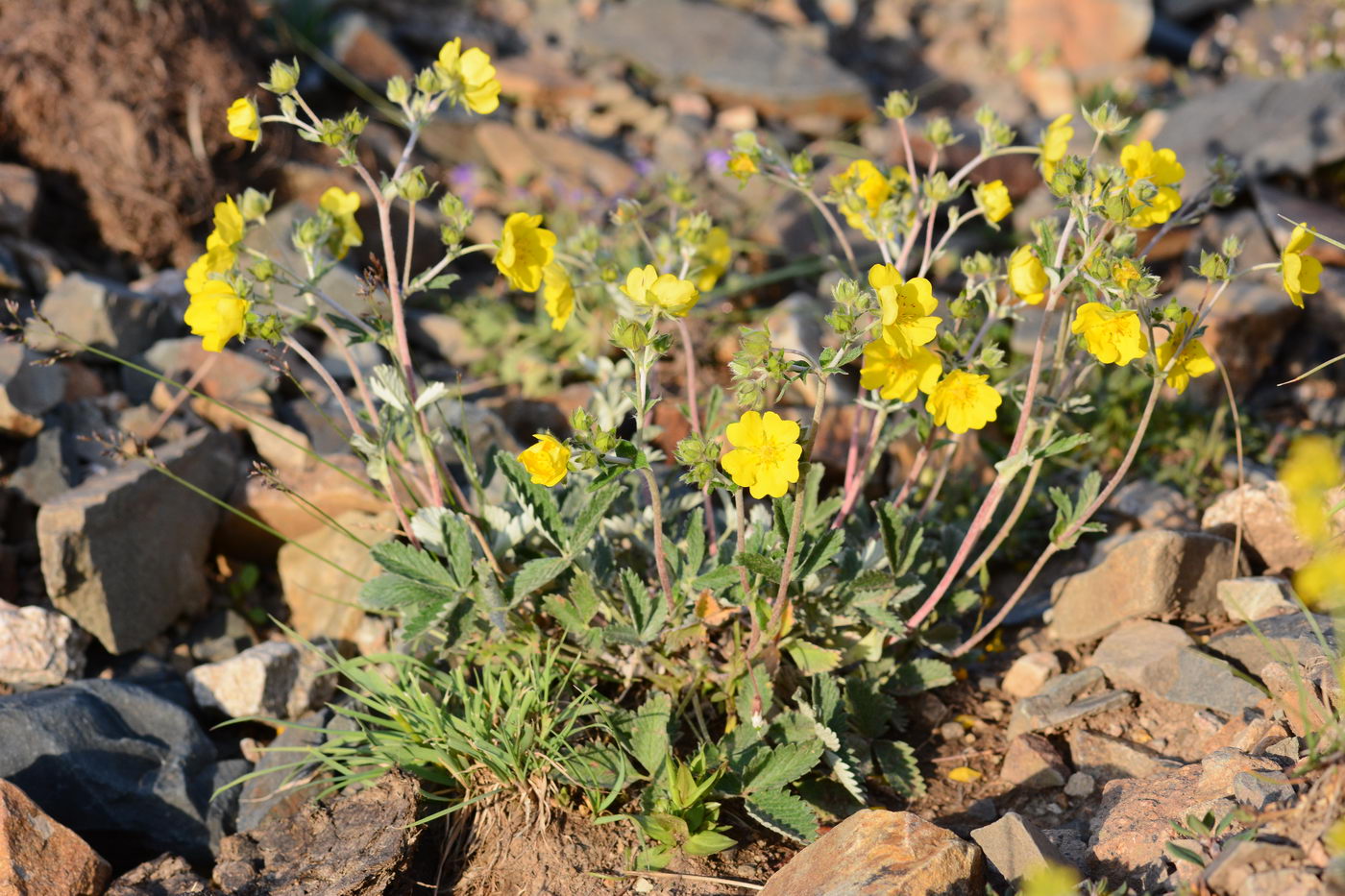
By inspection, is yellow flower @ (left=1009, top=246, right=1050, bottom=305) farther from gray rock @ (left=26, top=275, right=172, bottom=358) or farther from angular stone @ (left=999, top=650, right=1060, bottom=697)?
gray rock @ (left=26, top=275, right=172, bottom=358)

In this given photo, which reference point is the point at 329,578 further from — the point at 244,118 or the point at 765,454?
the point at 765,454

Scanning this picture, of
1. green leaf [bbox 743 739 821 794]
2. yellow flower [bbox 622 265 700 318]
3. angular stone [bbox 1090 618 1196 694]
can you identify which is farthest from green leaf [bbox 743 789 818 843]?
yellow flower [bbox 622 265 700 318]

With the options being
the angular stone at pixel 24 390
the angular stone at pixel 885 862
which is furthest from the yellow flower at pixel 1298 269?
the angular stone at pixel 24 390

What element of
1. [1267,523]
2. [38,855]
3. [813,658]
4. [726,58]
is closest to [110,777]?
[38,855]

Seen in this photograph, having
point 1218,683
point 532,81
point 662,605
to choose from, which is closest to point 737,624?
point 662,605

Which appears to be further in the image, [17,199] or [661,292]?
[17,199]

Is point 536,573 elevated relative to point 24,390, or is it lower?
elevated
